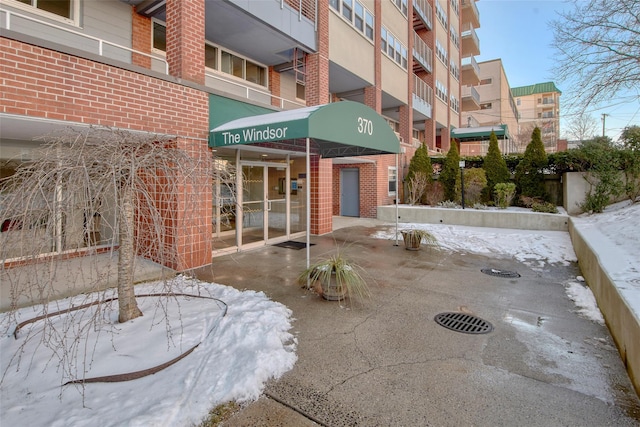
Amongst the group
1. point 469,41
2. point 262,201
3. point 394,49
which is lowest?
point 262,201

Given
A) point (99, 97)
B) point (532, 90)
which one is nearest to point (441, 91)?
point (99, 97)

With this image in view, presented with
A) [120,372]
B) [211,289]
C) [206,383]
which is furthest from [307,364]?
[211,289]

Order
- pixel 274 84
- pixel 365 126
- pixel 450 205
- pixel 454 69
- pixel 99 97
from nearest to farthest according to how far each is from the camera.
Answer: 1. pixel 99 97
2. pixel 365 126
3. pixel 274 84
4. pixel 450 205
5. pixel 454 69

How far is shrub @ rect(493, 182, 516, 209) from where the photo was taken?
13.1 m

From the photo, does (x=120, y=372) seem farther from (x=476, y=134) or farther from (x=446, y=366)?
(x=476, y=134)

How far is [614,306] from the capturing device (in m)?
3.70

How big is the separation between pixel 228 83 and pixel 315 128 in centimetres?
578

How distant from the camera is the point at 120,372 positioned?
9.87 feet

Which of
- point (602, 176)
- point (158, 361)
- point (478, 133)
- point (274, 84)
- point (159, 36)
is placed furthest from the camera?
point (478, 133)

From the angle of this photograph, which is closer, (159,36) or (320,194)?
(159,36)

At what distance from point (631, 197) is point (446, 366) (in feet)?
37.6

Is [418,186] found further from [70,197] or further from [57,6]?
[70,197]

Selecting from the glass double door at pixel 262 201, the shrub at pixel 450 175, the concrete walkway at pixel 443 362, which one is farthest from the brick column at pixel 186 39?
the shrub at pixel 450 175

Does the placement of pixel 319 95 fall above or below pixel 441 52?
below
